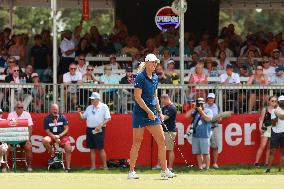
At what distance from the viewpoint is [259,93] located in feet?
83.2

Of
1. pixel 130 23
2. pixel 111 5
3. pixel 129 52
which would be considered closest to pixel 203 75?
pixel 129 52

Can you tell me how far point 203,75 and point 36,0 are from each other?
1127 centimetres

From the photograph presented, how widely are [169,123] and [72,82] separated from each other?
2639 mm

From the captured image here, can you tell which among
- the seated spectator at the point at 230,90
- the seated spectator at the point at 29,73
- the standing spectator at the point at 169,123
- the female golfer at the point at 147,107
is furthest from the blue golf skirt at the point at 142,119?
the seated spectator at the point at 29,73

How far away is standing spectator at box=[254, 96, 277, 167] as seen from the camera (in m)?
25.0

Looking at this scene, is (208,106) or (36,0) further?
(36,0)

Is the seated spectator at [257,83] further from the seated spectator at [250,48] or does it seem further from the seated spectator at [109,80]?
the seated spectator at [109,80]

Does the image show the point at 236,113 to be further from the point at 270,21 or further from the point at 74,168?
the point at 270,21

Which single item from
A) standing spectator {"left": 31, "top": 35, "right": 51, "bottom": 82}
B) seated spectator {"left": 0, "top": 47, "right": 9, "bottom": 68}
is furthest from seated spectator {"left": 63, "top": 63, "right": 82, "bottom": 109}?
standing spectator {"left": 31, "top": 35, "right": 51, "bottom": 82}

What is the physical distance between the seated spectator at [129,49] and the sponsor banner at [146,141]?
3.24m

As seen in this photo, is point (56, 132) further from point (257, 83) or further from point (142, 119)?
point (142, 119)

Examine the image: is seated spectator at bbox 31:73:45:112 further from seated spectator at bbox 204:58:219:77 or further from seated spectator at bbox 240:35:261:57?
seated spectator at bbox 240:35:261:57

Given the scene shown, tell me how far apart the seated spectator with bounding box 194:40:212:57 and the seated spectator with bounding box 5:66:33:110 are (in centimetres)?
529

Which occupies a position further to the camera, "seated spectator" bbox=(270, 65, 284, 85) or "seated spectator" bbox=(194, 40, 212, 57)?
"seated spectator" bbox=(194, 40, 212, 57)
